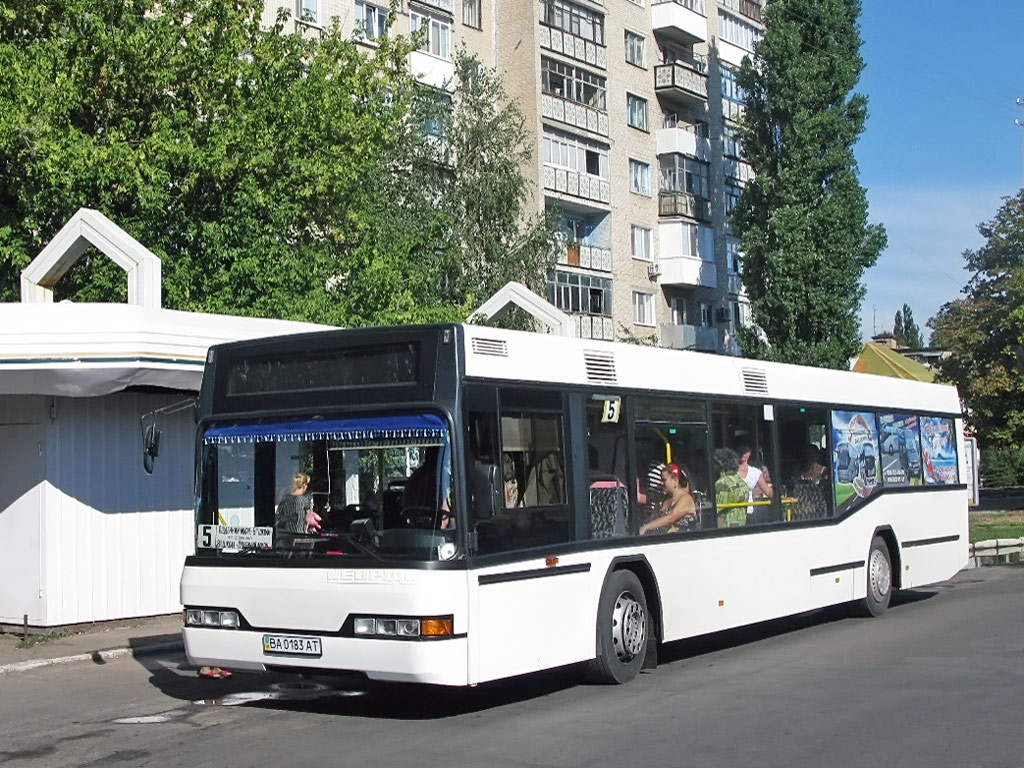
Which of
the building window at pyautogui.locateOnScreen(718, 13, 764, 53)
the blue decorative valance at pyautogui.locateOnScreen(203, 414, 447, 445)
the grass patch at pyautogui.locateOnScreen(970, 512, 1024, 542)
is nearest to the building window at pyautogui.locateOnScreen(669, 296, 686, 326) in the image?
the building window at pyautogui.locateOnScreen(718, 13, 764, 53)

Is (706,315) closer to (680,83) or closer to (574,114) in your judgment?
(680,83)

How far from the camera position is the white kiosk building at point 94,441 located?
45.7 feet

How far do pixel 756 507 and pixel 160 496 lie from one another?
23.2 feet

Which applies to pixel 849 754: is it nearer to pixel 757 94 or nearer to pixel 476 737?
pixel 476 737

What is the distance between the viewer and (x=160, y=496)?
1605 centimetres

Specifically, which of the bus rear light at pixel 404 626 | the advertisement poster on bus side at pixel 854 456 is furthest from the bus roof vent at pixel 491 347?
the advertisement poster on bus side at pixel 854 456

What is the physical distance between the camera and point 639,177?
52.1 m

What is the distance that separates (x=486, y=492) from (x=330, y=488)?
106 centimetres

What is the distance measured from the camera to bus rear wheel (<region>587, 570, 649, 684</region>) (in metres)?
10.5

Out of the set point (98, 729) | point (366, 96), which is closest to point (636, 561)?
point (98, 729)

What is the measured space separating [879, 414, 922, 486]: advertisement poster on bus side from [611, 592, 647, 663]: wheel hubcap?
5.91 m

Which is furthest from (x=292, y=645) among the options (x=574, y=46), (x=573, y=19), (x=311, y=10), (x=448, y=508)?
(x=573, y=19)

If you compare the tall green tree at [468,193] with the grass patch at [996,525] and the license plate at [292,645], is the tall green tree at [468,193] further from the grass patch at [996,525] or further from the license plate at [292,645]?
the license plate at [292,645]

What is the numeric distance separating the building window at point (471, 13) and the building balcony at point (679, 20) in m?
9.92
